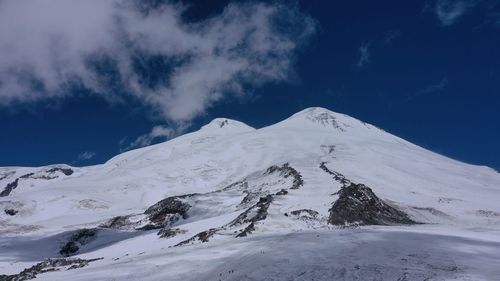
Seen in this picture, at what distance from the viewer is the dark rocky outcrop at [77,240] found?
5409 cm

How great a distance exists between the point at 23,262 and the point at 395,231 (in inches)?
1376

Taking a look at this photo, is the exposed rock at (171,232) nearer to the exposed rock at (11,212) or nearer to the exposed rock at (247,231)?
the exposed rock at (247,231)

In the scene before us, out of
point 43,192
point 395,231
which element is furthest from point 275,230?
point 43,192

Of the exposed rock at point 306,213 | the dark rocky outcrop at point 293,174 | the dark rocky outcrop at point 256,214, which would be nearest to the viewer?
the exposed rock at point 306,213

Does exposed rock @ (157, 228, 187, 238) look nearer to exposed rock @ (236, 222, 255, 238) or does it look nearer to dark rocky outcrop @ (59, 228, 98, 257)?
dark rocky outcrop @ (59, 228, 98, 257)

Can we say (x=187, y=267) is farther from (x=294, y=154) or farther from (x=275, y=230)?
(x=294, y=154)

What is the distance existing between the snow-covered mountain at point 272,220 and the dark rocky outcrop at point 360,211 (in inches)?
6.5

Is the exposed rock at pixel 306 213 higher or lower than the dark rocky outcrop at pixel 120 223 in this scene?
lower

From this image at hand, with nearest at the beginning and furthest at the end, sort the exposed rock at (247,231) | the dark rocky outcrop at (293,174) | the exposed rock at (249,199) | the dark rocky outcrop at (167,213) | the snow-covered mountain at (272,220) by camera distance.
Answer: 1. the snow-covered mountain at (272,220)
2. the exposed rock at (247,231)
3. the exposed rock at (249,199)
4. the dark rocky outcrop at (167,213)
5. the dark rocky outcrop at (293,174)

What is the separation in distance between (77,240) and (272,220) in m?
27.5

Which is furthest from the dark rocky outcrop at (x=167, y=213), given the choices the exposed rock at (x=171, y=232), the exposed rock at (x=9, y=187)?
the exposed rock at (x=9, y=187)

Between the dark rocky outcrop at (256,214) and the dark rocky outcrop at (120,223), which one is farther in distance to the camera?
the dark rocky outcrop at (120,223)

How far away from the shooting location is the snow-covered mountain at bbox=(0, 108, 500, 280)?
23.2 metres

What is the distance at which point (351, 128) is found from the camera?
589 feet
